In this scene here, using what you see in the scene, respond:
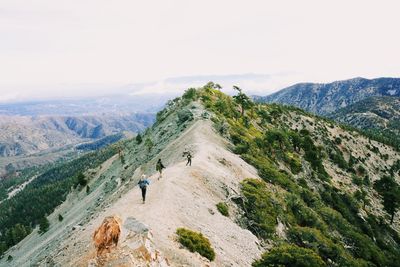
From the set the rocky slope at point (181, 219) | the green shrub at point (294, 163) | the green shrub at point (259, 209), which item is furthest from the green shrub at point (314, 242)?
the green shrub at point (294, 163)

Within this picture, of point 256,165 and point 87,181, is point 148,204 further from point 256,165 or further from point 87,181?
point 87,181

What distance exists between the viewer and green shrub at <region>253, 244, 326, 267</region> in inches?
1157

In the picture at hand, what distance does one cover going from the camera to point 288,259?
29.6 metres

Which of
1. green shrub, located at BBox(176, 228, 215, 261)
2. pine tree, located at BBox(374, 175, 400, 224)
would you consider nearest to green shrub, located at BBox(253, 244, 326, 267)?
green shrub, located at BBox(176, 228, 215, 261)

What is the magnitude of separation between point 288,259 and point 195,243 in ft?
29.4

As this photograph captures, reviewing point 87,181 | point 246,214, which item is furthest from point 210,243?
point 87,181

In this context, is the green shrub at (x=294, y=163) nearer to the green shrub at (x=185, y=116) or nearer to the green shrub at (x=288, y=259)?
the green shrub at (x=185, y=116)

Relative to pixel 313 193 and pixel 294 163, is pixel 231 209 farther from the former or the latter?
pixel 294 163

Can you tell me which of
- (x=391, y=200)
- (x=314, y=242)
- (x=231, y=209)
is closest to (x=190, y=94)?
(x=391, y=200)

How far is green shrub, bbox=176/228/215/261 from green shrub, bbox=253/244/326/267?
5.16 meters

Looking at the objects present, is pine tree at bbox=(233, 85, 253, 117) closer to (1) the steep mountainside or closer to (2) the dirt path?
(1) the steep mountainside

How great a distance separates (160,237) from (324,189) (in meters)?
66.2

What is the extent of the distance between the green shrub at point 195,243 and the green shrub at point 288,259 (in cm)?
516

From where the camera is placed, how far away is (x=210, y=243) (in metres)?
28.0
